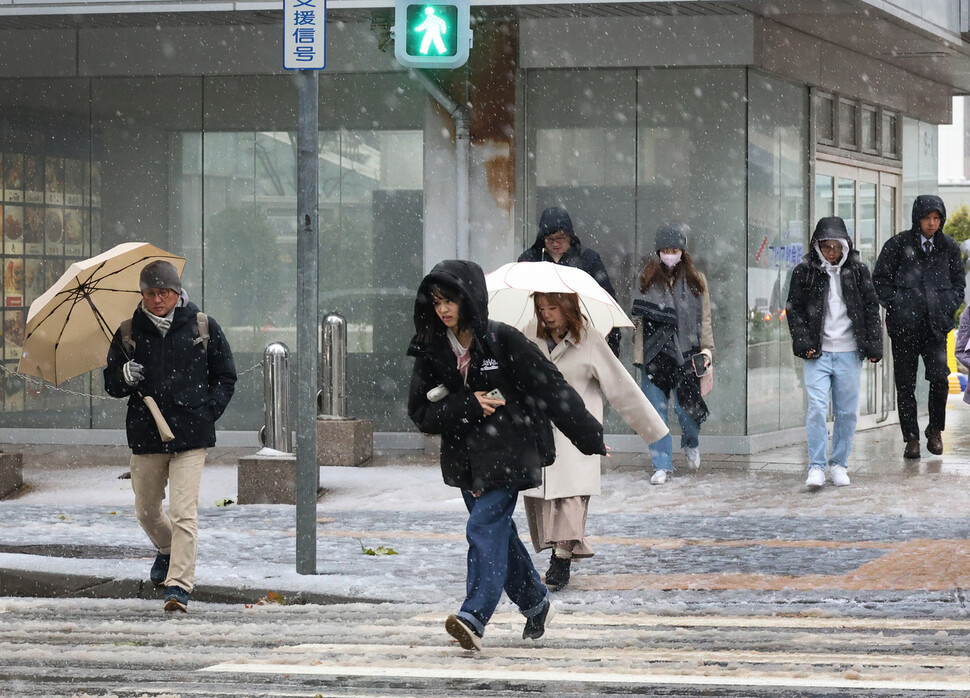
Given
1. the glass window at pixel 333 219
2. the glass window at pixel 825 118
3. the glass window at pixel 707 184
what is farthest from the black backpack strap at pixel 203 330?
the glass window at pixel 825 118

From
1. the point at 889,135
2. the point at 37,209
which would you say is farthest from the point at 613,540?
the point at 889,135

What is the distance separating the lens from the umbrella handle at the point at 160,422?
291 inches

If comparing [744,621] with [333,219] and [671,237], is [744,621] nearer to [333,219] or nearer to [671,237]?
[671,237]

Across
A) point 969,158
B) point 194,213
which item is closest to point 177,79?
point 194,213

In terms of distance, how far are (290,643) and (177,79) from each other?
9.06 metres

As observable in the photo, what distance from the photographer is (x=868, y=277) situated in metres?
10.8

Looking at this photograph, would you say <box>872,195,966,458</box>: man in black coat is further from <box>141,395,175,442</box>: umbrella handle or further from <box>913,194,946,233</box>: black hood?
<box>141,395,175,442</box>: umbrella handle

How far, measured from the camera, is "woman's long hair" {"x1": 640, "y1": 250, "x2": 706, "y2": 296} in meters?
11.6

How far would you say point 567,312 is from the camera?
7.27 metres

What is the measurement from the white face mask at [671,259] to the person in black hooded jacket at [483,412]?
5646 mm

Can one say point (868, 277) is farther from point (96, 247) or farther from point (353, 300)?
point (96, 247)

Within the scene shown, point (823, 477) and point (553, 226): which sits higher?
point (553, 226)

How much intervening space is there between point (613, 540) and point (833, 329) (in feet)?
9.48

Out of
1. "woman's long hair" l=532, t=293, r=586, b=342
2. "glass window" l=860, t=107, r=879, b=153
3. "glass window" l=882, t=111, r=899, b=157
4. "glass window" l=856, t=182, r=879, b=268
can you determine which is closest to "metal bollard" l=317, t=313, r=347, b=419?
"woman's long hair" l=532, t=293, r=586, b=342
